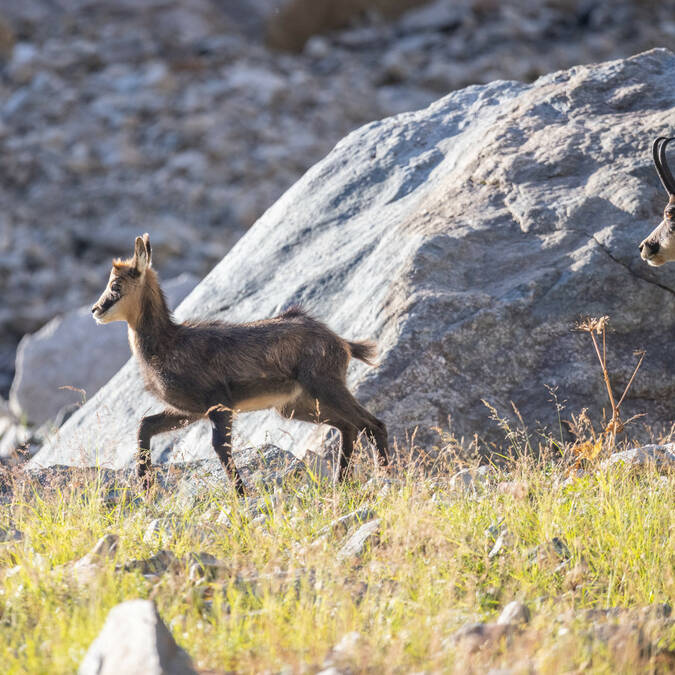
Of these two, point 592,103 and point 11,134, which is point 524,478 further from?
point 11,134

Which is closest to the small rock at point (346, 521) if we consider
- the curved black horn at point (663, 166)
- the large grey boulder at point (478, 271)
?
the large grey boulder at point (478, 271)

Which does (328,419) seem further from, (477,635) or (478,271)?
(477,635)

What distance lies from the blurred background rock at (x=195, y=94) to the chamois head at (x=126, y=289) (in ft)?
33.0

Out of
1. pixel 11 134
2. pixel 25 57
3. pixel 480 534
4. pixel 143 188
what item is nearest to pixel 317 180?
pixel 480 534

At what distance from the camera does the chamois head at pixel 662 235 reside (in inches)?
257

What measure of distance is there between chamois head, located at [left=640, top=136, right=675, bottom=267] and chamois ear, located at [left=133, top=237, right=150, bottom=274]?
301 cm

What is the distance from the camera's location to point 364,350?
6652 millimetres

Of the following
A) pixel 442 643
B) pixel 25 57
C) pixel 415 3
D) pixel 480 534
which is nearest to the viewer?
pixel 442 643

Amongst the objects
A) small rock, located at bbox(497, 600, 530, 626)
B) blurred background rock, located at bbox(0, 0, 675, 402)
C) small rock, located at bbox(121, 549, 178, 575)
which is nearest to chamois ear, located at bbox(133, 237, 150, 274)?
small rock, located at bbox(121, 549, 178, 575)

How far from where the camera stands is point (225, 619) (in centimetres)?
404

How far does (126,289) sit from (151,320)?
0.24 meters

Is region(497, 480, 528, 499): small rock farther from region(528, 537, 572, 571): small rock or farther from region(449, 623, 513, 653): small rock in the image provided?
region(449, 623, 513, 653): small rock

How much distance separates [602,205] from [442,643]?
4.24m

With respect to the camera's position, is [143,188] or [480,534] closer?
[480,534]
